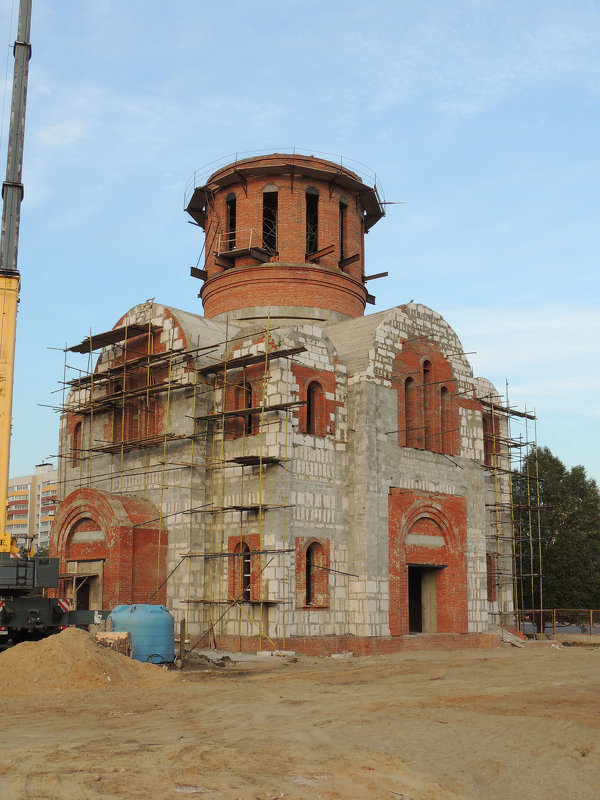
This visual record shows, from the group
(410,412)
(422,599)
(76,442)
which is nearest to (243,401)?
(410,412)

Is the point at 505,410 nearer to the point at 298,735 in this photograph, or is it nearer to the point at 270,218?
the point at 270,218

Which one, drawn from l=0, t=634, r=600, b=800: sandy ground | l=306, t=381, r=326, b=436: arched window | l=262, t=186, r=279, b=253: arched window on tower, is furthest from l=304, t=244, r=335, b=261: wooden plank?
l=0, t=634, r=600, b=800: sandy ground

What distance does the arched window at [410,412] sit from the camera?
2645cm

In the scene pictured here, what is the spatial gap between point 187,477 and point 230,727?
1301 centimetres

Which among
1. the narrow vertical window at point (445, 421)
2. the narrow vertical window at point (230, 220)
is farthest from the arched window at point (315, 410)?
the narrow vertical window at point (230, 220)

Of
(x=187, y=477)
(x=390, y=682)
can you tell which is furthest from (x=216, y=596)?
(x=390, y=682)

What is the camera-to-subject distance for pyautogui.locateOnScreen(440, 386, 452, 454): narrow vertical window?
90.2 ft

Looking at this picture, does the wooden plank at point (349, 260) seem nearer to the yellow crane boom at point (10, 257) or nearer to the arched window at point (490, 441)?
the arched window at point (490, 441)

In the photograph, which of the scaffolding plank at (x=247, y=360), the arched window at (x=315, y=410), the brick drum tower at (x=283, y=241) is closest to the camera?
the scaffolding plank at (x=247, y=360)

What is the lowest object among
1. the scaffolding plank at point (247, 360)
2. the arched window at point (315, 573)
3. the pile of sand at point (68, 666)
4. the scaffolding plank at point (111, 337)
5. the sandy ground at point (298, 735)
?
the sandy ground at point (298, 735)

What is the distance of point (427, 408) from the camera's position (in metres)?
27.2

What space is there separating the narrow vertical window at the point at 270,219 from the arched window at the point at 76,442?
28.9 ft

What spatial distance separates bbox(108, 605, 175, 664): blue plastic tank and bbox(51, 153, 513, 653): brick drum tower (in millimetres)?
3755

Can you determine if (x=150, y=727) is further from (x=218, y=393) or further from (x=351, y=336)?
(x=351, y=336)
